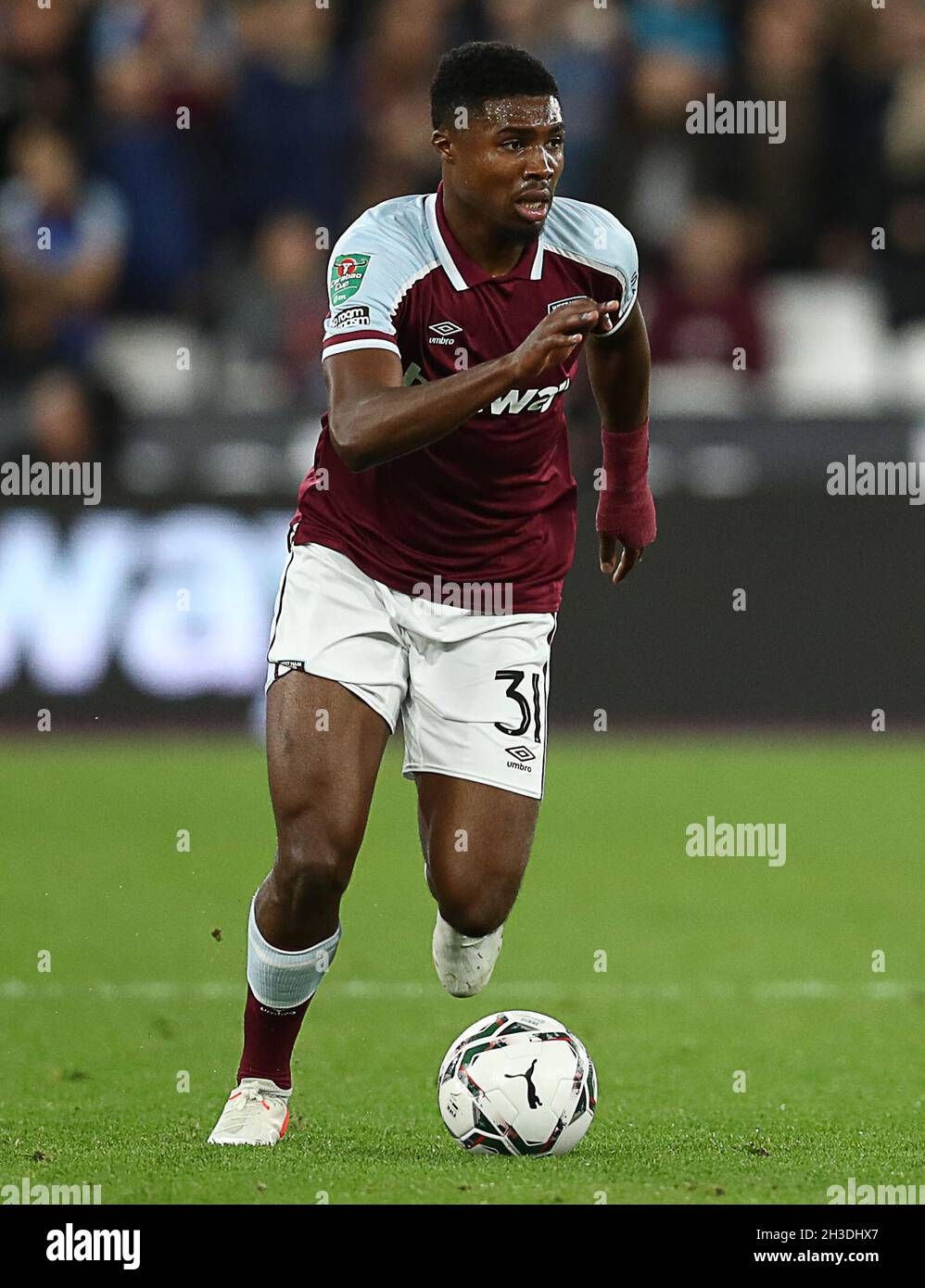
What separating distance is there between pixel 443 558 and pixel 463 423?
394 millimetres

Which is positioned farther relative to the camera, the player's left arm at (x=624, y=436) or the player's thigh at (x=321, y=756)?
the player's left arm at (x=624, y=436)

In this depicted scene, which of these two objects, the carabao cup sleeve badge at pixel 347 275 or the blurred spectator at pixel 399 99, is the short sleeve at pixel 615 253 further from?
the blurred spectator at pixel 399 99

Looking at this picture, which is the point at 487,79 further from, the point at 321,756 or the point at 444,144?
the point at 321,756

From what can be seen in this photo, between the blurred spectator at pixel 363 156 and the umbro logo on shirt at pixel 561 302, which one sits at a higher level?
the umbro logo on shirt at pixel 561 302

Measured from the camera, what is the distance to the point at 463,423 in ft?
16.8

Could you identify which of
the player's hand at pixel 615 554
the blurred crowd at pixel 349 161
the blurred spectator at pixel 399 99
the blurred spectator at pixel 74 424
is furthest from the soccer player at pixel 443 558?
the blurred spectator at pixel 399 99

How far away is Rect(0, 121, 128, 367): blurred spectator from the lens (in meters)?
13.6

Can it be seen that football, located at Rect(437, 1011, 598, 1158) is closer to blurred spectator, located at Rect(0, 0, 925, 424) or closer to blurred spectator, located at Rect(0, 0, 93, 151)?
blurred spectator, located at Rect(0, 0, 925, 424)

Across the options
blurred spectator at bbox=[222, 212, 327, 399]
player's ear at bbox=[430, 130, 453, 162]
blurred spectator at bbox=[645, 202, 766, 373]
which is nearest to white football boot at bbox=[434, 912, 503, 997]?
player's ear at bbox=[430, 130, 453, 162]

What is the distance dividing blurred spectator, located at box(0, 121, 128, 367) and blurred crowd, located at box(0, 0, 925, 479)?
19 mm

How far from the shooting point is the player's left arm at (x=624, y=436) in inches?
218

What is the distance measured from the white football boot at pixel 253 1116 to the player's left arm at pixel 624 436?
162 cm

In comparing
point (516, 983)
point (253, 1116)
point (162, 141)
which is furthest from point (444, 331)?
point (162, 141)

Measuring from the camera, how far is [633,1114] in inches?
215
